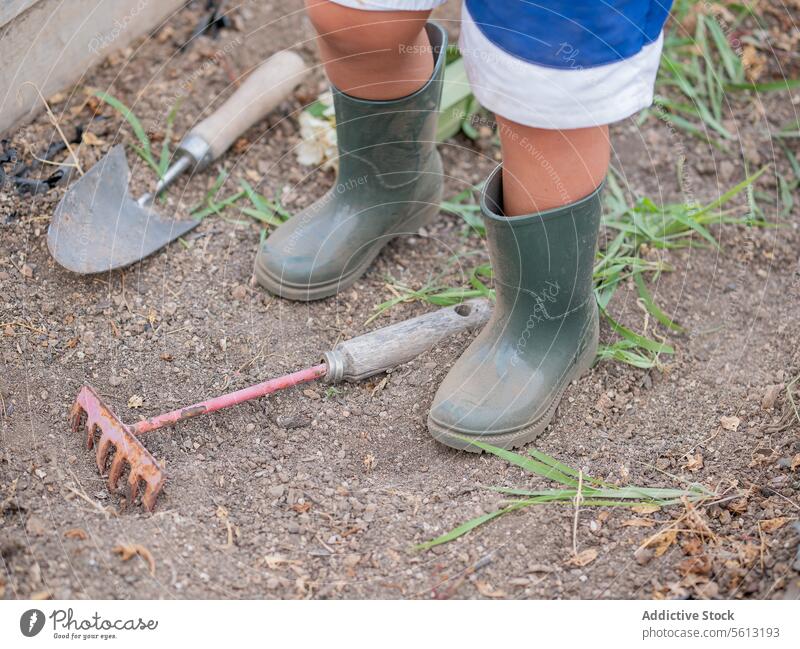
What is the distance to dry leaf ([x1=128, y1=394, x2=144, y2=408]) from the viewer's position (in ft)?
5.17

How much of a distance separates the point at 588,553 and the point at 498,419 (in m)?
0.27

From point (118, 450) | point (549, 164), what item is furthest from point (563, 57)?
point (118, 450)

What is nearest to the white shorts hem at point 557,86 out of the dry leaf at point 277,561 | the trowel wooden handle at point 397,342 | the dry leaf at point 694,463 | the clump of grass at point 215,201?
the trowel wooden handle at point 397,342

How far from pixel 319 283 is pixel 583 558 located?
29.9 inches

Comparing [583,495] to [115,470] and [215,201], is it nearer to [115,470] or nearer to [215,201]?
[115,470]

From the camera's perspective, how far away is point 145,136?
2047mm

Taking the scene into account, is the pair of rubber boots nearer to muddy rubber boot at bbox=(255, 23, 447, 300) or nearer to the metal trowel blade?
muddy rubber boot at bbox=(255, 23, 447, 300)

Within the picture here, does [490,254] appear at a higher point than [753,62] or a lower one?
higher

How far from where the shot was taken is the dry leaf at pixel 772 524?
1337 mm

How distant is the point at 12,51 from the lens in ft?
6.12

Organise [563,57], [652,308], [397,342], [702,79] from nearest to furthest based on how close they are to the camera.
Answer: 1. [563,57]
2. [397,342]
3. [652,308]
4. [702,79]

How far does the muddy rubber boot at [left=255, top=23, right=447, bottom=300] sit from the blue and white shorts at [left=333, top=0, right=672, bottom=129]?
1.29 ft

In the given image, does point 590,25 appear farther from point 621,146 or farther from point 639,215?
point 621,146
